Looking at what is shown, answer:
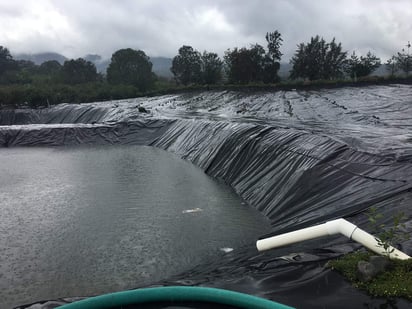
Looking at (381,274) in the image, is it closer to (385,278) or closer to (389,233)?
(385,278)

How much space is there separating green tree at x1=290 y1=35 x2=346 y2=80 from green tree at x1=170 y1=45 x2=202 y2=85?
786cm

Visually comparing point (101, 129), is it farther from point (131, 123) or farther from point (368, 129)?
point (368, 129)

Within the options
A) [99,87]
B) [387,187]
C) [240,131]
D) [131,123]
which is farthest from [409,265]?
[99,87]

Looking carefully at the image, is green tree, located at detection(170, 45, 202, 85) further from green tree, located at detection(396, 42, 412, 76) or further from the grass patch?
the grass patch

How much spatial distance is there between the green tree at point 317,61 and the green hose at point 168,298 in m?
25.6

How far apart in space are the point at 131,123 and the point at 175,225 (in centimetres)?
1031

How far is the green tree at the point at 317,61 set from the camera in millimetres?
26453

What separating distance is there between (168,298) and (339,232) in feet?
5.33

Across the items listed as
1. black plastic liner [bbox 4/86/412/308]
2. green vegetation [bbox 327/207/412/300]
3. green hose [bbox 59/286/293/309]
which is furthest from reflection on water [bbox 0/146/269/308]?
green vegetation [bbox 327/207/412/300]

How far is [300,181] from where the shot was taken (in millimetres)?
6141

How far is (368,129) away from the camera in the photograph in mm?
8633

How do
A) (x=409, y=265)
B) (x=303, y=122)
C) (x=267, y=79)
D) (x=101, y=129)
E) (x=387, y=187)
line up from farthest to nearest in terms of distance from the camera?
(x=267, y=79)
(x=101, y=129)
(x=303, y=122)
(x=387, y=187)
(x=409, y=265)

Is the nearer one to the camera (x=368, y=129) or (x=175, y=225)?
(x=175, y=225)

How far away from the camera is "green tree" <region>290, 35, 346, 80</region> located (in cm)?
2645
